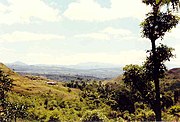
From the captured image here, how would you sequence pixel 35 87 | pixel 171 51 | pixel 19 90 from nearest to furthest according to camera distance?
pixel 171 51, pixel 19 90, pixel 35 87

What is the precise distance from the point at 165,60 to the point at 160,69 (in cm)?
44

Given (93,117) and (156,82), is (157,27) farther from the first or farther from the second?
(93,117)

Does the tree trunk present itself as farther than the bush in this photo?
No

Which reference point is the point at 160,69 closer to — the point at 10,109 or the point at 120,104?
the point at 120,104

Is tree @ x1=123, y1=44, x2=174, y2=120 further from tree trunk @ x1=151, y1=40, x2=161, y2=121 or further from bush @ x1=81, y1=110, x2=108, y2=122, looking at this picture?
bush @ x1=81, y1=110, x2=108, y2=122

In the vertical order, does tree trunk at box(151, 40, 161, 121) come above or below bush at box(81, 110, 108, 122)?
above

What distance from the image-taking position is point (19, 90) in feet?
545

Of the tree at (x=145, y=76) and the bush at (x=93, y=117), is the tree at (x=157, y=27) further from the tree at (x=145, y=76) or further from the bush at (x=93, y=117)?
the bush at (x=93, y=117)

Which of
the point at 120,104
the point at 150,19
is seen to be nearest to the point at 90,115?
the point at 120,104

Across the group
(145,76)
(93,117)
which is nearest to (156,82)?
(145,76)

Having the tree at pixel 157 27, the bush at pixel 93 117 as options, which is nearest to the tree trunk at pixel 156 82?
the tree at pixel 157 27

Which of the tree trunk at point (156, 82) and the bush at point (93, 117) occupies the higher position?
the tree trunk at point (156, 82)

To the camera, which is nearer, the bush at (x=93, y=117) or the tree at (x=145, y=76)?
the tree at (x=145, y=76)

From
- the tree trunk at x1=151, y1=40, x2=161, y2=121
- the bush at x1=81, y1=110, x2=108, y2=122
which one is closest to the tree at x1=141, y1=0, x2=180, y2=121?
the tree trunk at x1=151, y1=40, x2=161, y2=121
